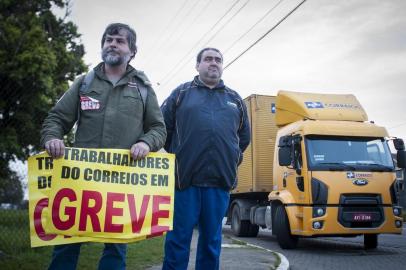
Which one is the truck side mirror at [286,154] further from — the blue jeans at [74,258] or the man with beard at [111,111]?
the blue jeans at [74,258]

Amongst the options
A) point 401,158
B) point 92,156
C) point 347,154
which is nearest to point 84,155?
point 92,156

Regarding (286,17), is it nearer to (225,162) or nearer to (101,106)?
(225,162)

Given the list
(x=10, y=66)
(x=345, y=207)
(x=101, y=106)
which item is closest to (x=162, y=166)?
(x=101, y=106)

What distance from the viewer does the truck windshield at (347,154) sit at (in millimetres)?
9172

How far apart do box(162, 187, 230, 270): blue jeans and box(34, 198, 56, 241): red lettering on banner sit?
109 centimetres

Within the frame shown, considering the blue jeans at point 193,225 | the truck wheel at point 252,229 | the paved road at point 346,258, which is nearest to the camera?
the blue jeans at point 193,225

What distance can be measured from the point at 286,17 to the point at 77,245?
9.73 m

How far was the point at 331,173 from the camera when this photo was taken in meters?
9.03

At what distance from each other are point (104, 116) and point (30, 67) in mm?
11755

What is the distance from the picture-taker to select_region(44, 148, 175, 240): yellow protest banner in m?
3.17

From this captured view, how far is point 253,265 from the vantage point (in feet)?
21.5

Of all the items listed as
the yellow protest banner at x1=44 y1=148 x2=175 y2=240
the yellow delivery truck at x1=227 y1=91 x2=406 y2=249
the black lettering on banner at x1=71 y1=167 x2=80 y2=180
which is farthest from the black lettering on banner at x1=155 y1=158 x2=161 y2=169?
the yellow delivery truck at x1=227 y1=91 x2=406 y2=249

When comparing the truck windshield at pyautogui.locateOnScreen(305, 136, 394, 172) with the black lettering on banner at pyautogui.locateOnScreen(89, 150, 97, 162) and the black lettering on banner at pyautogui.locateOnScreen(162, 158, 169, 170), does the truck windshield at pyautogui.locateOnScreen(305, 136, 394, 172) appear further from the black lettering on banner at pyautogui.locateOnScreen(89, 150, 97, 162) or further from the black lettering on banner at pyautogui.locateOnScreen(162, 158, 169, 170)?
the black lettering on banner at pyautogui.locateOnScreen(89, 150, 97, 162)

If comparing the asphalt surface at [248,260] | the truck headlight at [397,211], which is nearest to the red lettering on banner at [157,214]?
the asphalt surface at [248,260]
